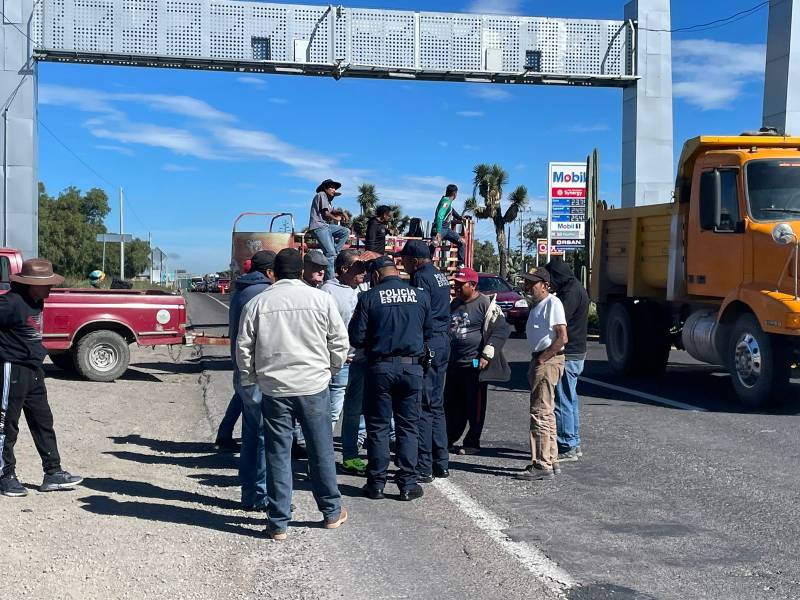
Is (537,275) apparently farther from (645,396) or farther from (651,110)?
(651,110)

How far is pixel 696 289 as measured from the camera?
1222 centimetres

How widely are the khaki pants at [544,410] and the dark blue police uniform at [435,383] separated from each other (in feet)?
2.47

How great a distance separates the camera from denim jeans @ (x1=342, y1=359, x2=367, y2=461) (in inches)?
298

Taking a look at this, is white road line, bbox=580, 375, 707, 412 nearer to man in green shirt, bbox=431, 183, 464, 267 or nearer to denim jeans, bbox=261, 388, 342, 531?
man in green shirt, bbox=431, 183, 464, 267

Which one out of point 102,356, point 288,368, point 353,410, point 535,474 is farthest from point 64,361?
point 288,368

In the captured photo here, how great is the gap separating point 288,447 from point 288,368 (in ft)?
1.77

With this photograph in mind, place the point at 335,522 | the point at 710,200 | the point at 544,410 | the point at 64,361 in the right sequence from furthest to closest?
the point at 64,361
the point at 710,200
the point at 544,410
the point at 335,522

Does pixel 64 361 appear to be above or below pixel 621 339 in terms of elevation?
below

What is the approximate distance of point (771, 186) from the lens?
11.2 meters

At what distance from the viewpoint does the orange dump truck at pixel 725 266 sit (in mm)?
10578

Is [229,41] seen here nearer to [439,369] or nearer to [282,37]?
[282,37]

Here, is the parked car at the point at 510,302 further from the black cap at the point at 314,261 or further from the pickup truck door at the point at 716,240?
the black cap at the point at 314,261

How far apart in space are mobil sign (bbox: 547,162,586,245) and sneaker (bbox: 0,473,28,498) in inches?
874

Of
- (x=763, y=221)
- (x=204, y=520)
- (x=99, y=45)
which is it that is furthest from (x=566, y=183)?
(x=204, y=520)
